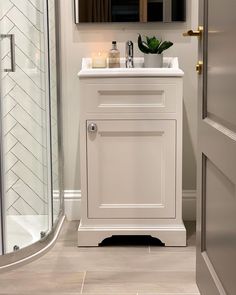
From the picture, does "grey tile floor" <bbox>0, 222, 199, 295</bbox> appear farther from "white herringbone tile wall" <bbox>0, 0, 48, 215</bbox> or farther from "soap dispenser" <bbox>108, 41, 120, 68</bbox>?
"soap dispenser" <bbox>108, 41, 120, 68</bbox>

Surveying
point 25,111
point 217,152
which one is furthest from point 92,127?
point 217,152

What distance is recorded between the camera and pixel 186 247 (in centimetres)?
274

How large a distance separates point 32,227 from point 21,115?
0.56 metres

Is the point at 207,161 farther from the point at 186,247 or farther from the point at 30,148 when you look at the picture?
the point at 30,148

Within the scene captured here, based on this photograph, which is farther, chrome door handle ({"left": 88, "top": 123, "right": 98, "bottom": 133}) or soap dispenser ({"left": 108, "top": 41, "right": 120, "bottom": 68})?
soap dispenser ({"left": 108, "top": 41, "right": 120, "bottom": 68})

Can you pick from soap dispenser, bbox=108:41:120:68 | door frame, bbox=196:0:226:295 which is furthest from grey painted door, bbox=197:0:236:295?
soap dispenser, bbox=108:41:120:68

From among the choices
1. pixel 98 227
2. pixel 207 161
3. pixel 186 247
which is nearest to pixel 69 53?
pixel 98 227

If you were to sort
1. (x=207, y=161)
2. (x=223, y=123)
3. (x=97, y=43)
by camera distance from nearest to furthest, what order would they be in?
(x=223, y=123)
(x=207, y=161)
(x=97, y=43)

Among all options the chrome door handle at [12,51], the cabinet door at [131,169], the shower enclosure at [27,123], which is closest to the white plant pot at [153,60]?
the cabinet door at [131,169]

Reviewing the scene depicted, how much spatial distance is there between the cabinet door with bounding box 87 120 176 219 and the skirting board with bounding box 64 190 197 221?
17.8 inches

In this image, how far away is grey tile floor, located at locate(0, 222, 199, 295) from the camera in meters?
2.23

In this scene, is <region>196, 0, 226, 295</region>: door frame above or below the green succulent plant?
below

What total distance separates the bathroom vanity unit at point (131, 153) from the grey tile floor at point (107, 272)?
11cm

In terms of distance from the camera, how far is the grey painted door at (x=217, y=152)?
1529 mm
